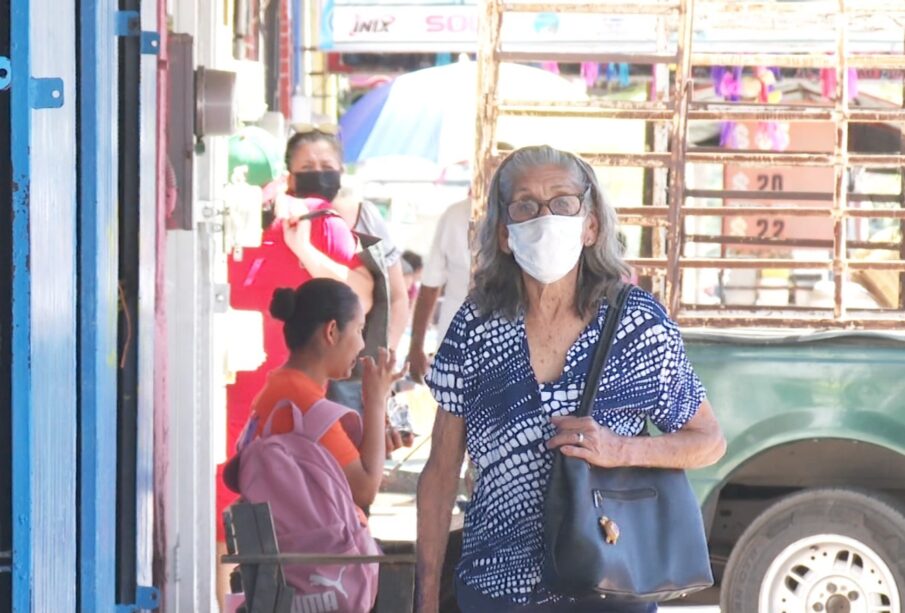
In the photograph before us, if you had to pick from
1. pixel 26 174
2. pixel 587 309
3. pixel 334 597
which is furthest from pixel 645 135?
pixel 26 174

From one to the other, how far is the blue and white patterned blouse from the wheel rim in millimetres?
2981

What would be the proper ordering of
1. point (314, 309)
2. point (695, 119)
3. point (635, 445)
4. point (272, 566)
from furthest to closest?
point (695, 119)
point (314, 309)
point (272, 566)
point (635, 445)

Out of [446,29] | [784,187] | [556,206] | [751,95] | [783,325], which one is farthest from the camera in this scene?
[751,95]

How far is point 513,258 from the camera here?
11.8ft

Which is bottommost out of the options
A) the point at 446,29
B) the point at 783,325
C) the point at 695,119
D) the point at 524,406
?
the point at 783,325

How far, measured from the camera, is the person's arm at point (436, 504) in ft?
11.7

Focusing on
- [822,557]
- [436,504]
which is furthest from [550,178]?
[822,557]

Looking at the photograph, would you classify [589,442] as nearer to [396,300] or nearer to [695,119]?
[396,300]

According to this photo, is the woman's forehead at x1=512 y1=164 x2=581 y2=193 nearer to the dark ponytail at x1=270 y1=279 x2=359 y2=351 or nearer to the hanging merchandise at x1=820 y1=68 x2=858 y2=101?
the dark ponytail at x1=270 y1=279 x2=359 y2=351

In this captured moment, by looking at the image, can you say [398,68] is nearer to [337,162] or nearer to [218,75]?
[337,162]

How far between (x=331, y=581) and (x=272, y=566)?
32 centimetres

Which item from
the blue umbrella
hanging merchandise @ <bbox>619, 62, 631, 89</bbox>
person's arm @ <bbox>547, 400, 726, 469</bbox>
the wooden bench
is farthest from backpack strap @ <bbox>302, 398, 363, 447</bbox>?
hanging merchandise @ <bbox>619, 62, 631, 89</bbox>

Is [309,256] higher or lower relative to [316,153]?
lower

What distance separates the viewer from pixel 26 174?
275 centimetres
